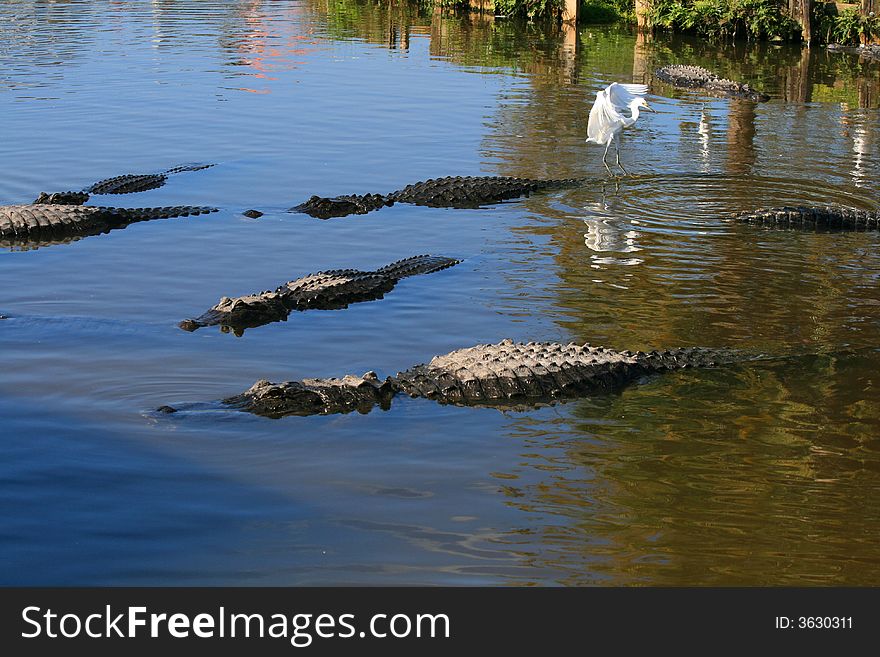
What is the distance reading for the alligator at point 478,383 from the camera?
574 cm

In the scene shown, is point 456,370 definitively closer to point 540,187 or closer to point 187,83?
point 540,187

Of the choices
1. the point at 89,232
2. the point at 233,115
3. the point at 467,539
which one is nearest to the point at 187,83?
the point at 233,115

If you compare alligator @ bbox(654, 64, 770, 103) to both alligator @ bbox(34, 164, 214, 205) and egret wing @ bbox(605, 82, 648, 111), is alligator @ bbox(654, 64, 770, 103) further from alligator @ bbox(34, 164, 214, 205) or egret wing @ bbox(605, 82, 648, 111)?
alligator @ bbox(34, 164, 214, 205)

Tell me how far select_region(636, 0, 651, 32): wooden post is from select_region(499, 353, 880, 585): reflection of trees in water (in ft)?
65.6

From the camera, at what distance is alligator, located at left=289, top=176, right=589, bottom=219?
10.2 meters

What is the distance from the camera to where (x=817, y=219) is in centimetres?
955

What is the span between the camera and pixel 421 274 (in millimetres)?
8289

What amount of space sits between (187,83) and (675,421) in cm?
1420

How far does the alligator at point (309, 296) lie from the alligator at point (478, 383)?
1395mm

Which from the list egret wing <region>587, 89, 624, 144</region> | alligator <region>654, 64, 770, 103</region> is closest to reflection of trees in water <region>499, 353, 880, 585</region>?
egret wing <region>587, 89, 624, 144</region>

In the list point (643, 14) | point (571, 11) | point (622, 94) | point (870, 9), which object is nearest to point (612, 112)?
point (622, 94)

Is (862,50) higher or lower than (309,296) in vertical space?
higher

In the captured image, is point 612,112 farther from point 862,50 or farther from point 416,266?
point 862,50

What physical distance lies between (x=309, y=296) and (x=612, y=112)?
15.3 ft
